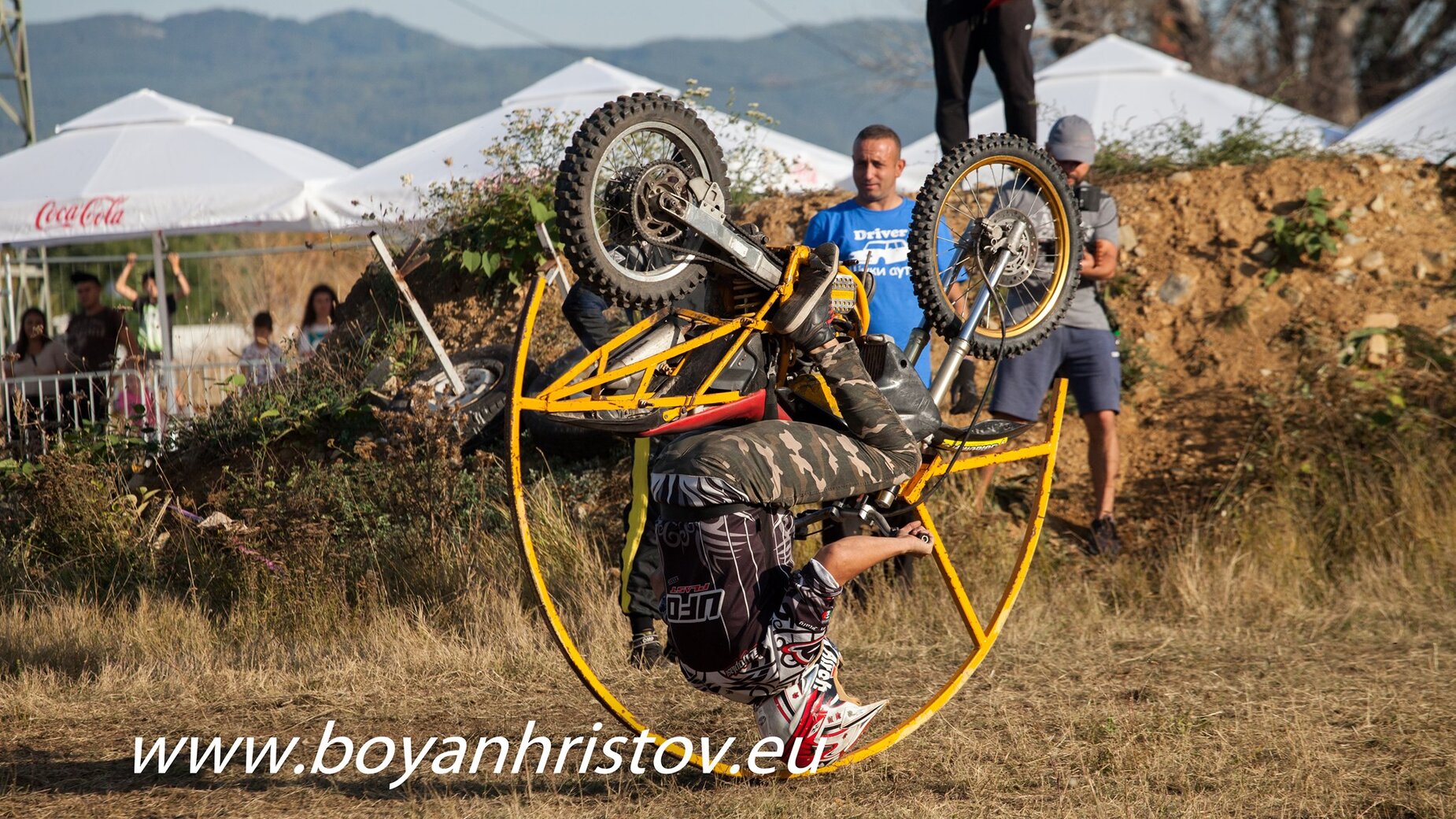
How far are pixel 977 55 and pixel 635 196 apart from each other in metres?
4.82

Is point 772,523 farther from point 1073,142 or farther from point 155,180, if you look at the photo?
point 155,180

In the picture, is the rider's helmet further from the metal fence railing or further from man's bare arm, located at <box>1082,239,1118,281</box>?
the metal fence railing

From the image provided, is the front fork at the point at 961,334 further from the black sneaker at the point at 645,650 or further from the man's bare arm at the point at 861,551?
the black sneaker at the point at 645,650

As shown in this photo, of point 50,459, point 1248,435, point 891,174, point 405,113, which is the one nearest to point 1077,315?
point 891,174

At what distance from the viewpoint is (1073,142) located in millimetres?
7148

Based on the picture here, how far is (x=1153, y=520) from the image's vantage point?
336 inches

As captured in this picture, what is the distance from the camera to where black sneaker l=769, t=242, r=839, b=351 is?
4.33m

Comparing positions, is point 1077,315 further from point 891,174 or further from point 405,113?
point 405,113

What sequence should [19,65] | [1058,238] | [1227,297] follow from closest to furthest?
[1058,238] < [1227,297] < [19,65]

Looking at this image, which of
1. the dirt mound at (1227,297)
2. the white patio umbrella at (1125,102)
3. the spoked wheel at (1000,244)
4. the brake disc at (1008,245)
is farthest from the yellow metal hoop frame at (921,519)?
the white patio umbrella at (1125,102)

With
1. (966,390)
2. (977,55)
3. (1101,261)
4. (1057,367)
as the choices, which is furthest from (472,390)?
(1101,261)

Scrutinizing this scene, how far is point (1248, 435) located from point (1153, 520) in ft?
3.04

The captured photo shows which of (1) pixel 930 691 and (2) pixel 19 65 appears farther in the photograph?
(2) pixel 19 65

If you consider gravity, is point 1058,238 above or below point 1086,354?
above
